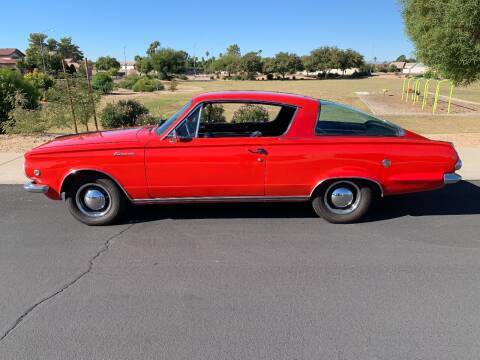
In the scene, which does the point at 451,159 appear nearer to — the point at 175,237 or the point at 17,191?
the point at 175,237

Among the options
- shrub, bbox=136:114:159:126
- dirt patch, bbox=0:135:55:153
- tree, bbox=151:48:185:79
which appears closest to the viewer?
dirt patch, bbox=0:135:55:153

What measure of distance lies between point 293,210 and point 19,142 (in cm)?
844

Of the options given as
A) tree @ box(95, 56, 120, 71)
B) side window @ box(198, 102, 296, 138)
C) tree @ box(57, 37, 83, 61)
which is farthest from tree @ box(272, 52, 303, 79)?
side window @ box(198, 102, 296, 138)

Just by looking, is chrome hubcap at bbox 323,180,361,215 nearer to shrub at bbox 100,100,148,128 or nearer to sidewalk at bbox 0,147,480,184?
sidewalk at bbox 0,147,480,184

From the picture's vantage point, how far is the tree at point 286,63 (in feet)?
355

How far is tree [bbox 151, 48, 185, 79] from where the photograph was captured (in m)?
96.6

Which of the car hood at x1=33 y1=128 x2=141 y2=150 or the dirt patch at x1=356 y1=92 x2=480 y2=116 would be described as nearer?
the car hood at x1=33 y1=128 x2=141 y2=150

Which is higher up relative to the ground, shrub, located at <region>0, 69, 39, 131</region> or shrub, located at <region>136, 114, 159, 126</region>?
shrub, located at <region>0, 69, 39, 131</region>

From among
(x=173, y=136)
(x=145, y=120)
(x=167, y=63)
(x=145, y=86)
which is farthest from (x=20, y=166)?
(x=167, y=63)

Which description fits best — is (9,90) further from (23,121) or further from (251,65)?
(251,65)

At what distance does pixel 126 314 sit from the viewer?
125 inches

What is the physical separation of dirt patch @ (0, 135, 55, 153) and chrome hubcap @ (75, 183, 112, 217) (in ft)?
18.9

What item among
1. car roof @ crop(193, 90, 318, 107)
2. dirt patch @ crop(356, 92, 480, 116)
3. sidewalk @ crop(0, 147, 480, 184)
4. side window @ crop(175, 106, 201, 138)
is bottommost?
dirt patch @ crop(356, 92, 480, 116)

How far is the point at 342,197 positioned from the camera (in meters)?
4.99
